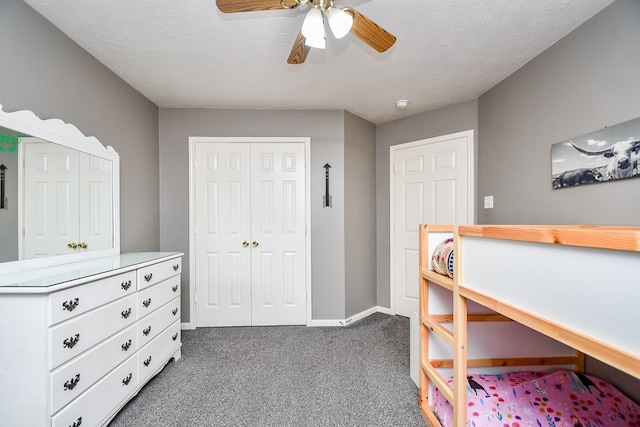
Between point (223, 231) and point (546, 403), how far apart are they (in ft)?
9.16

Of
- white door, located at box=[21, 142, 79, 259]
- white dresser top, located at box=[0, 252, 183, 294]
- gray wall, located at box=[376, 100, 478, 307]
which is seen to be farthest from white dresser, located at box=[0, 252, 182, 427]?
gray wall, located at box=[376, 100, 478, 307]

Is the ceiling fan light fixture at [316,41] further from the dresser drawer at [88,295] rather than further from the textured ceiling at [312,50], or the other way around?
the dresser drawer at [88,295]

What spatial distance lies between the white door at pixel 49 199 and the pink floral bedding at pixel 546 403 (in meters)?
2.53

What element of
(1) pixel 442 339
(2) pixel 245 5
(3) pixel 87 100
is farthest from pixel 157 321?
(2) pixel 245 5

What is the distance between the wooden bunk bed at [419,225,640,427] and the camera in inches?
23.0

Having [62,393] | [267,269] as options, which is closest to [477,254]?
[62,393]

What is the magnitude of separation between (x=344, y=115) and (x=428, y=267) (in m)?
1.93

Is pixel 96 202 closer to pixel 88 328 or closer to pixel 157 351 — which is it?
pixel 88 328

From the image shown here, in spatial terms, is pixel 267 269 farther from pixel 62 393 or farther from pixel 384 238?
pixel 62 393

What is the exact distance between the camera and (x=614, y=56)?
141cm

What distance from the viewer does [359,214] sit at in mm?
3041

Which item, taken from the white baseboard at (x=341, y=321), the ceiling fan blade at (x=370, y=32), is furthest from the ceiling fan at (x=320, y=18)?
the white baseboard at (x=341, y=321)

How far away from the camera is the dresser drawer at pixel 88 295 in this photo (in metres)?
1.15

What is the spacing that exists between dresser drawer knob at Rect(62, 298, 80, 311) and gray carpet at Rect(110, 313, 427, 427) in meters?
0.80
